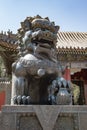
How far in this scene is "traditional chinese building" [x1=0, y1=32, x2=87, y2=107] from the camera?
18.1ft

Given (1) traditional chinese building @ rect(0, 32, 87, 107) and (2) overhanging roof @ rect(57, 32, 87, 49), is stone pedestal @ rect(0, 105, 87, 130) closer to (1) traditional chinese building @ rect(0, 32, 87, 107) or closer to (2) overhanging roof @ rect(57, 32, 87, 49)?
(1) traditional chinese building @ rect(0, 32, 87, 107)

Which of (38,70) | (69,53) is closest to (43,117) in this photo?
(38,70)

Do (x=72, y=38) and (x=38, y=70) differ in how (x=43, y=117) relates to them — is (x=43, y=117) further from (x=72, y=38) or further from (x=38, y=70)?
(x=72, y=38)

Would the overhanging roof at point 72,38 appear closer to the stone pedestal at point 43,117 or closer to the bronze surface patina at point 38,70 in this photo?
the bronze surface patina at point 38,70

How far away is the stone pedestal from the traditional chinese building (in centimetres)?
Result: 277

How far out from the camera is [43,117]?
177 centimetres

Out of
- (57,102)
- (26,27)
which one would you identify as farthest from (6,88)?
(57,102)

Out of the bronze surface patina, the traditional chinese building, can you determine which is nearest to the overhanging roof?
the traditional chinese building

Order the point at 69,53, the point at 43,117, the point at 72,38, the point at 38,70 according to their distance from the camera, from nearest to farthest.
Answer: the point at 43,117 < the point at 38,70 < the point at 69,53 < the point at 72,38

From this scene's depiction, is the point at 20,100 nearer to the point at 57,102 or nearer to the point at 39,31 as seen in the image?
the point at 57,102

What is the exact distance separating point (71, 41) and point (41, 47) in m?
6.44

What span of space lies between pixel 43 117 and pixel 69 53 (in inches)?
202

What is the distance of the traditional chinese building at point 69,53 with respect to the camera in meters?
5.52

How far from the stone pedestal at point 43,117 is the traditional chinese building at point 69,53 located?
2772mm
